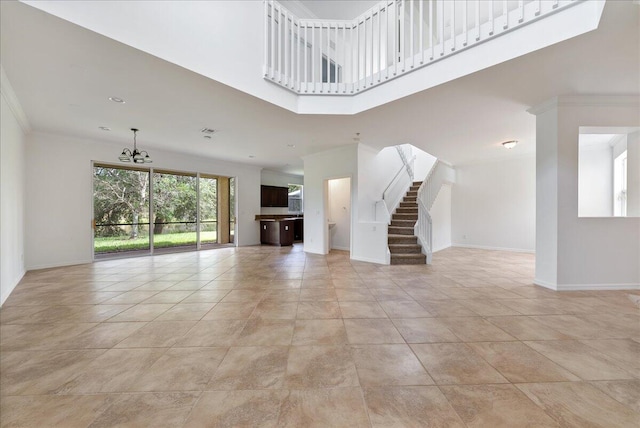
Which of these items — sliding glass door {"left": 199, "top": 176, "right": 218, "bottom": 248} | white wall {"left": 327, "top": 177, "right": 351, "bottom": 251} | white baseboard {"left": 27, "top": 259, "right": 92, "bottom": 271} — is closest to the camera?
white baseboard {"left": 27, "top": 259, "right": 92, "bottom": 271}

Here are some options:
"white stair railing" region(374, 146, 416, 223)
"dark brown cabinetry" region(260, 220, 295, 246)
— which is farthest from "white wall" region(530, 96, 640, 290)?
"dark brown cabinetry" region(260, 220, 295, 246)

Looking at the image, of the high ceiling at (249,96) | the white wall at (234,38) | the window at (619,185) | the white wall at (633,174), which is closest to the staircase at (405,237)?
the high ceiling at (249,96)

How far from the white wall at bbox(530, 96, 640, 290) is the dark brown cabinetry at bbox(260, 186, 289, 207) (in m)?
8.33

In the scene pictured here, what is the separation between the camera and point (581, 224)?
3.66 m

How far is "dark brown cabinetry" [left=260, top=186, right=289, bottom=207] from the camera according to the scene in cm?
962

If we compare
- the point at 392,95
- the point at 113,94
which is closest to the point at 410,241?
the point at 392,95

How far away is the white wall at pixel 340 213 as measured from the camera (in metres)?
7.73

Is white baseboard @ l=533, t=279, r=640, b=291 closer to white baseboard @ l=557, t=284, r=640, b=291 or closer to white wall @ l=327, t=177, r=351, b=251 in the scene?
white baseboard @ l=557, t=284, r=640, b=291

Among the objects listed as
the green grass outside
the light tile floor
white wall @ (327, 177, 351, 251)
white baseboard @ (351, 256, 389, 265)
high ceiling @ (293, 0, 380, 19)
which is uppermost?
high ceiling @ (293, 0, 380, 19)

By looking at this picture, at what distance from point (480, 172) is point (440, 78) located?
21.1 feet

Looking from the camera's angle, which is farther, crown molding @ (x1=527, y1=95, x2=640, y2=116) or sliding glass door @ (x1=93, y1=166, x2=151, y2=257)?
sliding glass door @ (x1=93, y1=166, x2=151, y2=257)

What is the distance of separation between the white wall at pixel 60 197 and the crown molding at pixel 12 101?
0.70 meters

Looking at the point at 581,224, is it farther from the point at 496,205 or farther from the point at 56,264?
the point at 56,264

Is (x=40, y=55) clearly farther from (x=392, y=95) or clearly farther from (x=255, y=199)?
(x=255, y=199)
